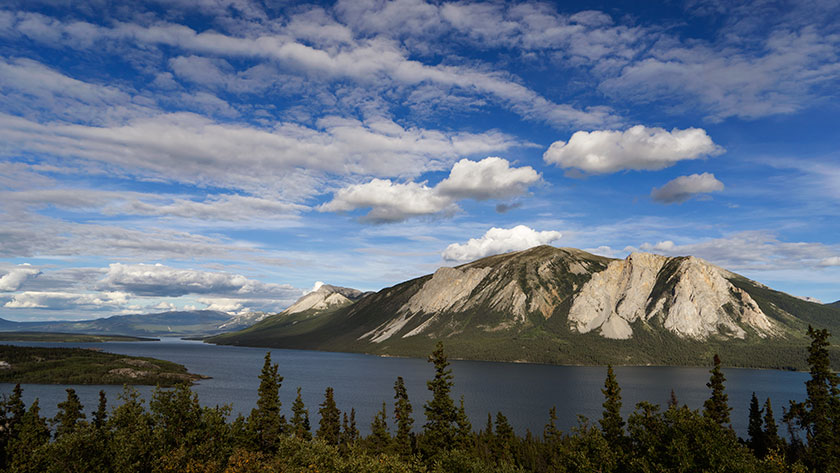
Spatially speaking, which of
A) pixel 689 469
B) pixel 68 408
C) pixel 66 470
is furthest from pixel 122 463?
pixel 689 469

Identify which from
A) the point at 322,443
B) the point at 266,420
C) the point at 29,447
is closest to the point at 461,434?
the point at 322,443

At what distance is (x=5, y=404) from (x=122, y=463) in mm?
46559

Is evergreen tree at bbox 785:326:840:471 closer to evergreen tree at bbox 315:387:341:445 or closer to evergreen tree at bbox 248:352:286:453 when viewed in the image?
evergreen tree at bbox 315:387:341:445

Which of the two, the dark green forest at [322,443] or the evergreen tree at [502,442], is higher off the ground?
the dark green forest at [322,443]

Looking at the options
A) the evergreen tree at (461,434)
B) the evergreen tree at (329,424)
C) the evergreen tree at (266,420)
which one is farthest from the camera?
the evergreen tree at (329,424)

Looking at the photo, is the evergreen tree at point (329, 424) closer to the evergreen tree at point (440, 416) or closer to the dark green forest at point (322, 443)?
the dark green forest at point (322, 443)

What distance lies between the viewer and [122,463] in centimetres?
4822

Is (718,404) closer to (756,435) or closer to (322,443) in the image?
(756,435)

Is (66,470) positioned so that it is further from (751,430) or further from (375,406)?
(375,406)

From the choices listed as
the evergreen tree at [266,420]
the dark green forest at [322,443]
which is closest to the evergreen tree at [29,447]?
the dark green forest at [322,443]

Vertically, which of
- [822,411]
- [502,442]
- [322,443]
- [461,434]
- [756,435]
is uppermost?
[822,411]

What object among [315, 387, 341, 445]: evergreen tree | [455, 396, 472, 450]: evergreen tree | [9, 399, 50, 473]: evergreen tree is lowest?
[315, 387, 341, 445]: evergreen tree

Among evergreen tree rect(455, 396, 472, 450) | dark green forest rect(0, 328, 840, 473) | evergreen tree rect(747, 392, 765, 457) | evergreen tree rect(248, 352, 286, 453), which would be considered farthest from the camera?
evergreen tree rect(747, 392, 765, 457)

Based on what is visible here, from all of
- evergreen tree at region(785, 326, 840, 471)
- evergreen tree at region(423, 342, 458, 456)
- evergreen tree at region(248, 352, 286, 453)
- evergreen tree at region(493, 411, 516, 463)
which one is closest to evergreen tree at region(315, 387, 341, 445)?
evergreen tree at region(248, 352, 286, 453)
